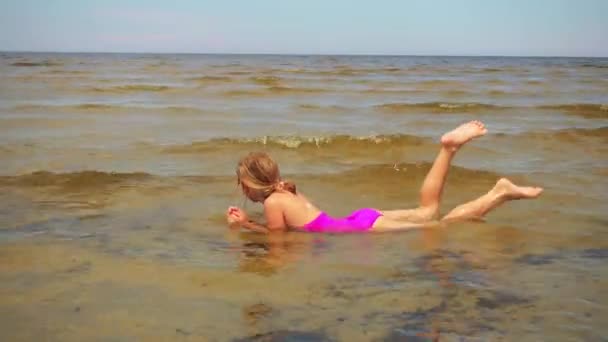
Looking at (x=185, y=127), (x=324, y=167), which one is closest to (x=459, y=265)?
(x=324, y=167)

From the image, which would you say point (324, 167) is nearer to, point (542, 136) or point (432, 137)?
point (432, 137)

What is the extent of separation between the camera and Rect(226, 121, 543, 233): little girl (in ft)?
14.9

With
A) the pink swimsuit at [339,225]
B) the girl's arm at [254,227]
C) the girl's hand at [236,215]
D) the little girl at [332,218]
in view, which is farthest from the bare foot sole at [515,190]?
the girl's hand at [236,215]

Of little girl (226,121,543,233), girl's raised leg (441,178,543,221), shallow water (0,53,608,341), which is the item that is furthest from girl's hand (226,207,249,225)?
girl's raised leg (441,178,543,221)

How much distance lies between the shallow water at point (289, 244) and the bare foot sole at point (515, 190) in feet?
0.77

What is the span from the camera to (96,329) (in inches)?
109

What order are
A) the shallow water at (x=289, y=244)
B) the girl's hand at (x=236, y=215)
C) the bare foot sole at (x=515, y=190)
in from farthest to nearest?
1. the bare foot sole at (x=515, y=190)
2. the girl's hand at (x=236, y=215)
3. the shallow water at (x=289, y=244)

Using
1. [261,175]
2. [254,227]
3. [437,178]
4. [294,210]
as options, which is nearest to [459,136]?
[437,178]

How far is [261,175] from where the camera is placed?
4.61 meters

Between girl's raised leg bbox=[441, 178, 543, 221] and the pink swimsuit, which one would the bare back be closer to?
the pink swimsuit

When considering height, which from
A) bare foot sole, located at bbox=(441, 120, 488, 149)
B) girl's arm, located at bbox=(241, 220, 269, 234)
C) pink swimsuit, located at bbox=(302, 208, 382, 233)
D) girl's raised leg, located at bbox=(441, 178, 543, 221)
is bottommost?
girl's arm, located at bbox=(241, 220, 269, 234)

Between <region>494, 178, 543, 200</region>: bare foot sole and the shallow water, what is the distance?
9.2 inches

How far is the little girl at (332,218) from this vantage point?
455 centimetres

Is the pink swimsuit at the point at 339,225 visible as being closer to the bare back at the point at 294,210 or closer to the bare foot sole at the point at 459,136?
the bare back at the point at 294,210
